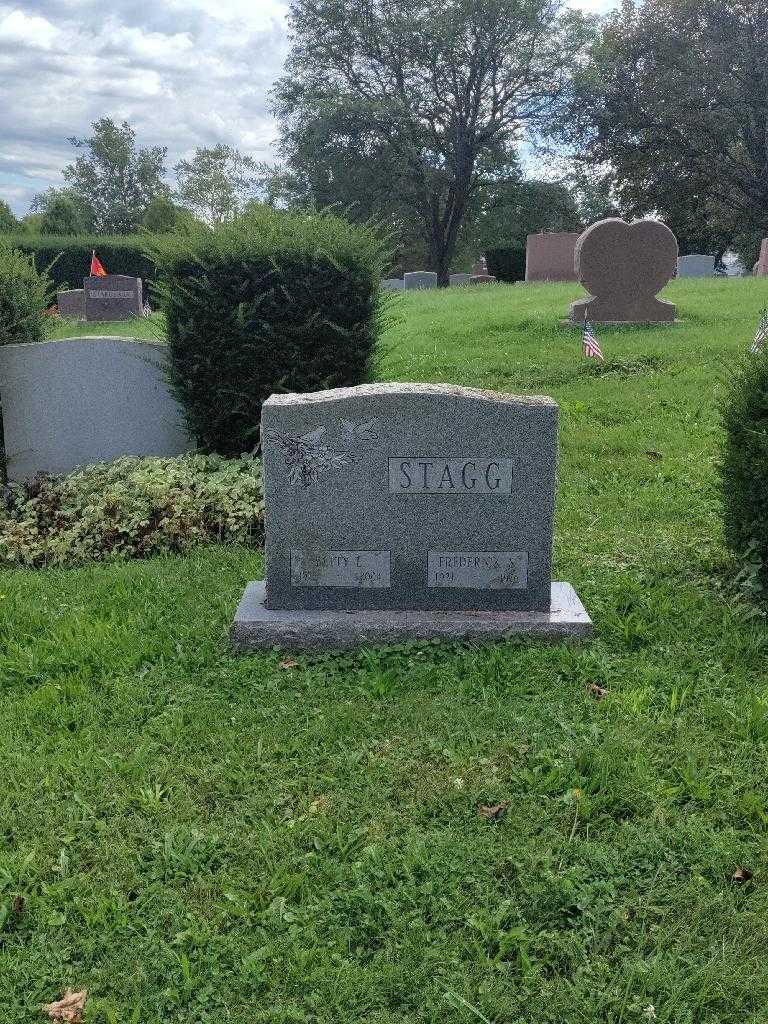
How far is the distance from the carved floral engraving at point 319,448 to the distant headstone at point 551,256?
23.0 m

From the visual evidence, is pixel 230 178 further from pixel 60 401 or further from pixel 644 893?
pixel 644 893

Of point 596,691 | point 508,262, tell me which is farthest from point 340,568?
point 508,262

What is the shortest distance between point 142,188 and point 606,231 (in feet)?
222

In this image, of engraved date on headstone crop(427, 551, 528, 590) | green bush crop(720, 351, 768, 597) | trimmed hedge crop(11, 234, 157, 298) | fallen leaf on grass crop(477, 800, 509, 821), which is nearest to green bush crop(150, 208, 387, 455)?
engraved date on headstone crop(427, 551, 528, 590)

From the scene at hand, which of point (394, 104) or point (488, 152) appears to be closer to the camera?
point (394, 104)

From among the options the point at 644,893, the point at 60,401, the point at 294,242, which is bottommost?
the point at 644,893

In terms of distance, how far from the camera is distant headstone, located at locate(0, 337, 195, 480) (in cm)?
694

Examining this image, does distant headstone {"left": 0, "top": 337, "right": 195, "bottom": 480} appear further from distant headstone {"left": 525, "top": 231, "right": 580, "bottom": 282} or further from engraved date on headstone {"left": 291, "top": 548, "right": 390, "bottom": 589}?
distant headstone {"left": 525, "top": 231, "right": 580, "bottom": 282}

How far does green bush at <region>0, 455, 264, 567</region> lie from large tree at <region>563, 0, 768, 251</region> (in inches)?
1275

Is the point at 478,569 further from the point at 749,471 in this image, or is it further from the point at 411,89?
the point at 411,89

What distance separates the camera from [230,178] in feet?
231

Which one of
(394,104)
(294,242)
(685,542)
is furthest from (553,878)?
(394,104)

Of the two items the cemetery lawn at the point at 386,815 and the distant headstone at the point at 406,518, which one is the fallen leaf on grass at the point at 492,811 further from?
the distant headstone at the point at 406,518

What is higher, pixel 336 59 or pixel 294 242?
pixel 336 59
